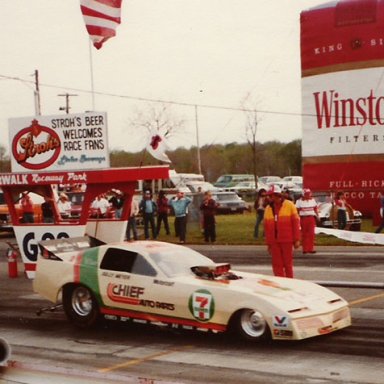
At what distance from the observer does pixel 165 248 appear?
11.4 m

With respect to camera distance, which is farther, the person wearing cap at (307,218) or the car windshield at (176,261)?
the person wearing cap at (307,218)

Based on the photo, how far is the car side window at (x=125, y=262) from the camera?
Answer: 10852mm

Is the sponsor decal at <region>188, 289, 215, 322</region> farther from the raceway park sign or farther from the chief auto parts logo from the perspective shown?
the chief auto parts logo

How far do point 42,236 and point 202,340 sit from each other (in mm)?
7735

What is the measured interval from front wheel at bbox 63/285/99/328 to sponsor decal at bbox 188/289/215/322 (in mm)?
1706

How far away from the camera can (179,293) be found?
10242 mm

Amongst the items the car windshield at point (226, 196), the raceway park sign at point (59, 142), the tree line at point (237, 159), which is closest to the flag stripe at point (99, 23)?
the raceway park sign at point (59, 142)

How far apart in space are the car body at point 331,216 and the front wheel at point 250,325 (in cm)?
1749

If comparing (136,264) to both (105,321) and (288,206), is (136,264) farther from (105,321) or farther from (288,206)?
(288,206)

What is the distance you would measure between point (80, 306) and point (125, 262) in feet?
3.22

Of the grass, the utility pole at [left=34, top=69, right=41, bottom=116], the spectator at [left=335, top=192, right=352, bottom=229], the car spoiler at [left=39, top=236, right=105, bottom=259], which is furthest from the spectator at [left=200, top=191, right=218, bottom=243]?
the utility pole at [left=34, top=69, right=41, bottom=116]

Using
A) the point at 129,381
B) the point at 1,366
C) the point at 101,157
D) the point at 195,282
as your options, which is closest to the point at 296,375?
the point at 129,381

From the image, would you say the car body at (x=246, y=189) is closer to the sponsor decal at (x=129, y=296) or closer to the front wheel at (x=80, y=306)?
the front wheel at (x=80, y=306)

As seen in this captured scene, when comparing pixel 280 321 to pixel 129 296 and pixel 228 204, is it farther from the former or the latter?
pixel 228 204
